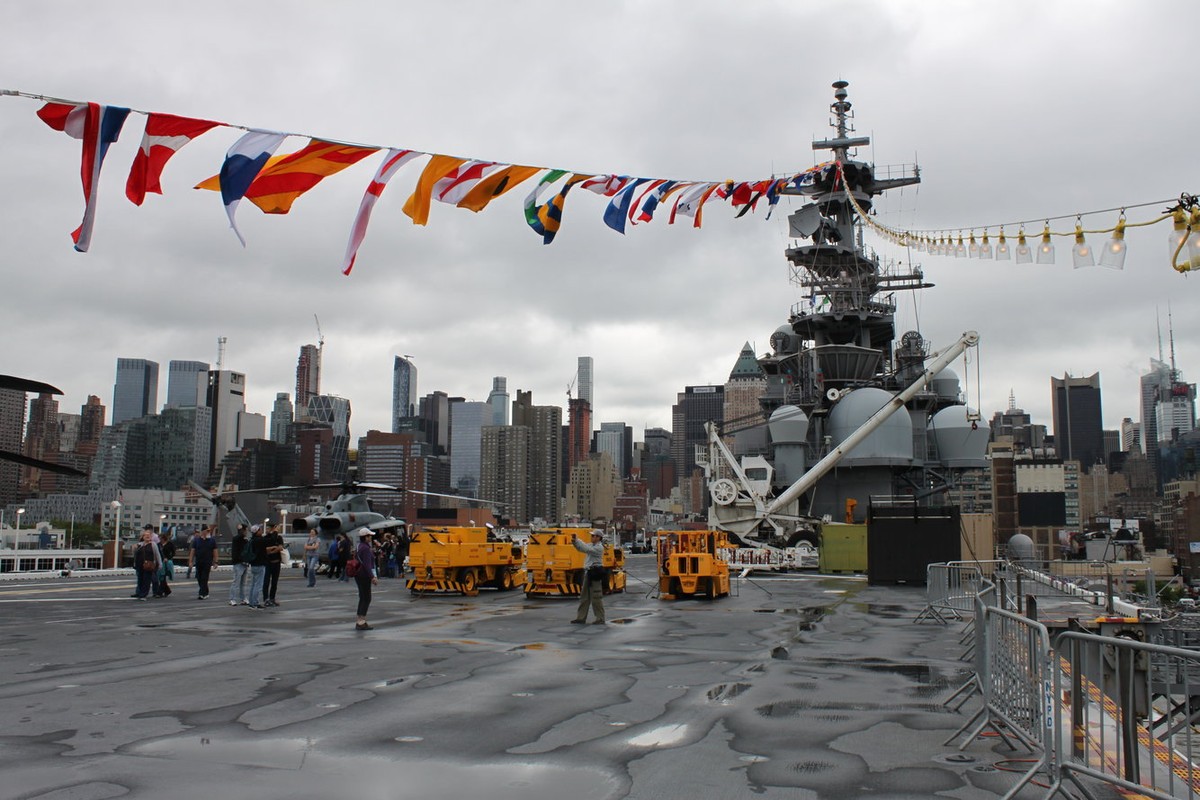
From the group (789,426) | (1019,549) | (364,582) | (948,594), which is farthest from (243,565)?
(789,426)

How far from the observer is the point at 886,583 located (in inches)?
1226

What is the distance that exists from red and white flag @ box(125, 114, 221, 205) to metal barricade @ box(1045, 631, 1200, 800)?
12.9 m

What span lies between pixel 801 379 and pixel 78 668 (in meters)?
52.5

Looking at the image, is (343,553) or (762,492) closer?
(343,553)

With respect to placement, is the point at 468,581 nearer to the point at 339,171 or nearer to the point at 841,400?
the point at 339,171

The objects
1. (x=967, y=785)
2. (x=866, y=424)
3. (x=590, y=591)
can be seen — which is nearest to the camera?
→ (x=967, y=785)

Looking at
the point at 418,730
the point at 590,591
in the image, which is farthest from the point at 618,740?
the point at 590,591

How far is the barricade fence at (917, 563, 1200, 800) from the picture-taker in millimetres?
5539

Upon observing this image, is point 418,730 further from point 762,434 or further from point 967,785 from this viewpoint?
point 762,434

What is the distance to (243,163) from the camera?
550 inches

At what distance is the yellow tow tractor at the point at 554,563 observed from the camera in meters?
23.4

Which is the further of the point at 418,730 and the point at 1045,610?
the point at 1045,610

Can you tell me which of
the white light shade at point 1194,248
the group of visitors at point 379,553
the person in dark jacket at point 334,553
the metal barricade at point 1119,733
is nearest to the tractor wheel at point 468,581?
the group of visitors at point 379,553

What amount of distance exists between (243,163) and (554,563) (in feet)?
42.2
